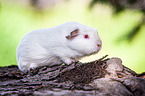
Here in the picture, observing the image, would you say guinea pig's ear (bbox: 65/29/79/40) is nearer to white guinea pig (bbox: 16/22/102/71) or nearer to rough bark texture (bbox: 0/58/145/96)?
white guinea pig (bbox: 16/22/102/71)

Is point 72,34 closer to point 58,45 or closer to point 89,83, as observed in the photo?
point 58,45

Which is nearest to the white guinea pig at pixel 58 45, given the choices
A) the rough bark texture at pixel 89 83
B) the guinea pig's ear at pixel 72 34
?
the guinea pig's ear at pixel 72 34

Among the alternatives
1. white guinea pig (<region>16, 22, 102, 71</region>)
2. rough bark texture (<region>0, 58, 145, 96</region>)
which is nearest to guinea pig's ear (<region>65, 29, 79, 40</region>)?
white guinea pig (<region>16, 22, 102, 71</region>)

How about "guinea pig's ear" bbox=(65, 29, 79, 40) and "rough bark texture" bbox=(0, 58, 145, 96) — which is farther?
"guinea pig's ear" bbox=(65, 29, 79, 40)

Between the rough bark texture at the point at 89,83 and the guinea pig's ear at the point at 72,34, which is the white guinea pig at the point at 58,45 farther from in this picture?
the rough bark texture at the point at 89,83

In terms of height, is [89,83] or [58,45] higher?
[58,45]

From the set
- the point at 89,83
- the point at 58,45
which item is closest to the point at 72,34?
the point at 58,45
